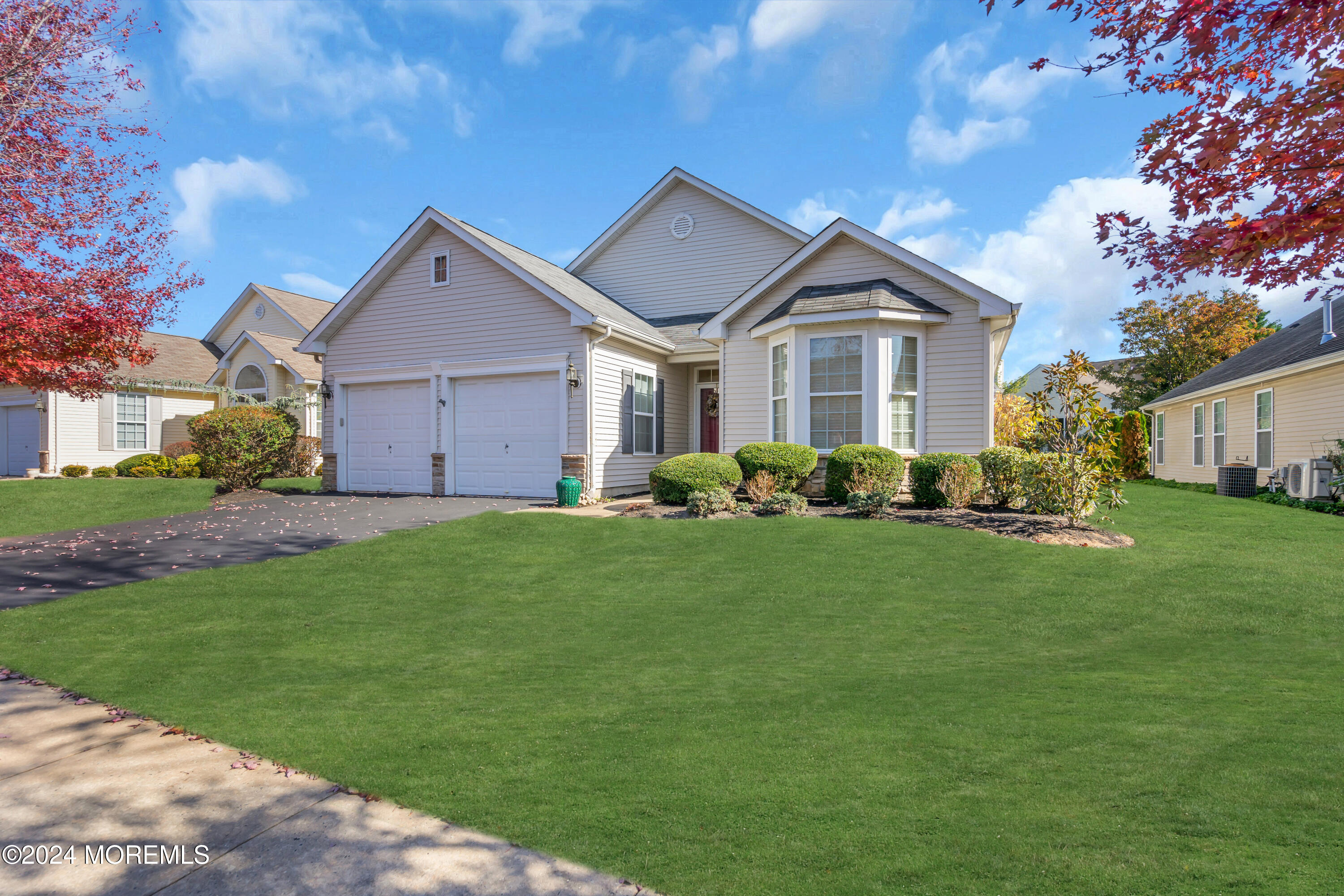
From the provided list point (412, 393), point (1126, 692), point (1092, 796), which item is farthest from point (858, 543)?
point (412, 393)

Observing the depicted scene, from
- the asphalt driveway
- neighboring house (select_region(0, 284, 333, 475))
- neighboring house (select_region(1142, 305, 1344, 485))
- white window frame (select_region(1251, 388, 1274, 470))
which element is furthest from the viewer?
neighboring house (select_region(0, 284, 333, 475))

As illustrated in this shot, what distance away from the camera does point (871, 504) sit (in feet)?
35.5

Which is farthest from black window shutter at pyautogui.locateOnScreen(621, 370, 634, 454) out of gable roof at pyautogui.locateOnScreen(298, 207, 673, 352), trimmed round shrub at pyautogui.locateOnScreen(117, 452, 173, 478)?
trimmed round shrub at pyautogui.locateOnScreen(117, 452, 173, 478)

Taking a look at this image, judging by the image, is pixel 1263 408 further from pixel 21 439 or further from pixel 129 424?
pixel 21 439

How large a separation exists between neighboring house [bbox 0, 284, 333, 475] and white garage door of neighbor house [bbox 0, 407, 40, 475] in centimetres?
3

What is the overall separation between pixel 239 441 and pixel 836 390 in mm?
13088

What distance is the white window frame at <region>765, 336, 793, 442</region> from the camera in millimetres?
13523

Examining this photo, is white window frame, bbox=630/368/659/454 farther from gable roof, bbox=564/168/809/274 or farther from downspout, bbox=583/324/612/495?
gable roof, bbox=564/168/809/274

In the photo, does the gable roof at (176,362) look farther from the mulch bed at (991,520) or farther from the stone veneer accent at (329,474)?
the mulch bed at (991,520)

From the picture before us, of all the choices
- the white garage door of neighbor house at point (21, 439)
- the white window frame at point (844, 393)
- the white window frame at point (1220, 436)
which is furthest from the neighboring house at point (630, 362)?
the white garage door of neighbor house at point (21, 439)

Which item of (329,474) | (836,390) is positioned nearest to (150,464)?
(329,474)

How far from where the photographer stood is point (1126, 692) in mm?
4277

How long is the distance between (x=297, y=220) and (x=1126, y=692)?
60.7 ft

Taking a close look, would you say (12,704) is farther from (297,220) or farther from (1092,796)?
(297,220)
